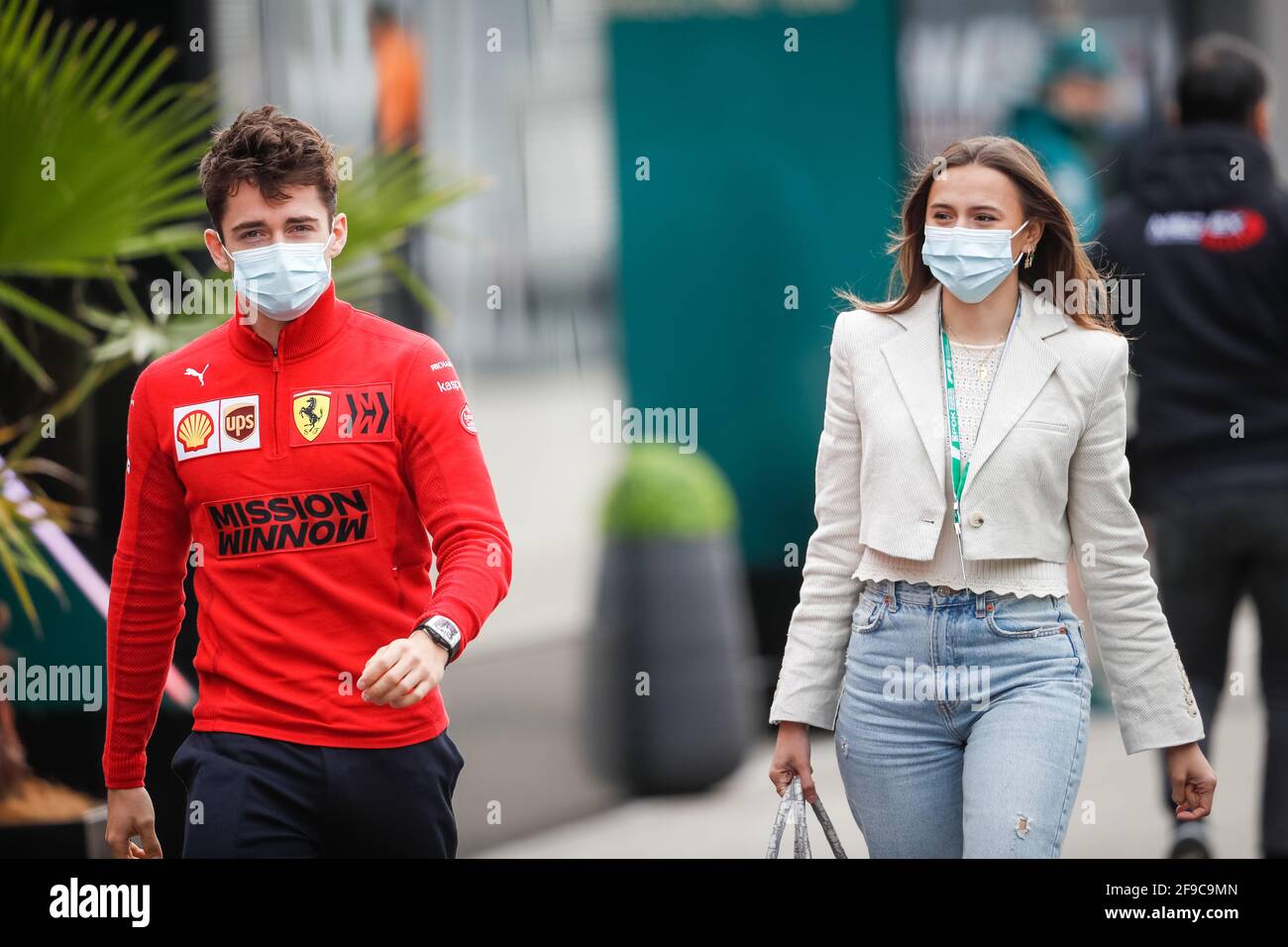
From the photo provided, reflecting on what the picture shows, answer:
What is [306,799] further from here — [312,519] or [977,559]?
[977,559]

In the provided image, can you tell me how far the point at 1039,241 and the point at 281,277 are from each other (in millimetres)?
1356

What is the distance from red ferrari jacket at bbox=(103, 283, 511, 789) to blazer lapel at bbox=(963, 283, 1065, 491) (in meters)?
0.83

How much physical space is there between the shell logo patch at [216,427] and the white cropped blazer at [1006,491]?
3.26 feet

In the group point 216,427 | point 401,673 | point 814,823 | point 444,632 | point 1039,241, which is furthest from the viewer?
point 814,823

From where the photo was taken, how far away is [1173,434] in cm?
488

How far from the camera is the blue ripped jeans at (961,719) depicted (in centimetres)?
303

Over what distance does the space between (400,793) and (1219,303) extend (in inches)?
110

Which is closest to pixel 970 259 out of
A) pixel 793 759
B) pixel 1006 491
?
pixel 1006 491

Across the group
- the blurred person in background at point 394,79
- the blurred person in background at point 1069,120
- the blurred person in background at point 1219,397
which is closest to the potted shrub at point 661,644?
the blurred person in background at point 394,79

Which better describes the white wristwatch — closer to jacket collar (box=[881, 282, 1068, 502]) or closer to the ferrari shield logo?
the ferrari shield logo

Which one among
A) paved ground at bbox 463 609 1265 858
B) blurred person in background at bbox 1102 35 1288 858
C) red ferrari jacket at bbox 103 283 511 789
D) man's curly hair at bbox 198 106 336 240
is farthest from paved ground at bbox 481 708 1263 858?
man's curly hair at bbox 198 106 336 240

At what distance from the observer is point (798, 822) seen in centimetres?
317
